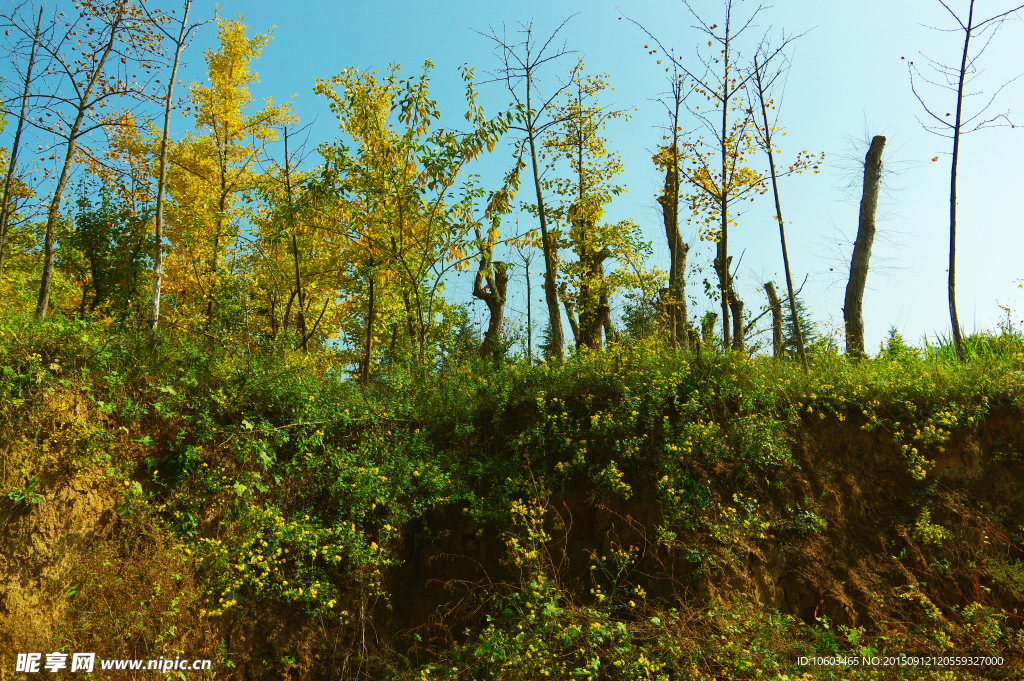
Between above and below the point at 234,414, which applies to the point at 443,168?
above

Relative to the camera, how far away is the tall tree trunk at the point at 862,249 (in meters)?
12.7

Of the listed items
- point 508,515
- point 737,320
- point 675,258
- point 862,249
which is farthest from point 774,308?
point 508,515

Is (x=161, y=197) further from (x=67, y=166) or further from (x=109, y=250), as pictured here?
(x=109, y=250)

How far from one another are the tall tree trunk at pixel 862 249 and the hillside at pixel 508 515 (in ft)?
14.9

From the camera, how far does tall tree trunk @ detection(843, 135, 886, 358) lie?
12680 mm

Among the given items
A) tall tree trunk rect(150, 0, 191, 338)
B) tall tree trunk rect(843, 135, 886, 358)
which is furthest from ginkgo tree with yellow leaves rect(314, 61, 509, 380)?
tall tree trunk rect(843, 135, 886, 358)

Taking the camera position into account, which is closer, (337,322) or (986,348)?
(986,348)

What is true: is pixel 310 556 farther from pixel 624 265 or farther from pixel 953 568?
pixel 624 265

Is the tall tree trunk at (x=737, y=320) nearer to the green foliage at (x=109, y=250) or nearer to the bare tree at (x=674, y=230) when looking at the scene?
the bare tree at (x=674, y=230)

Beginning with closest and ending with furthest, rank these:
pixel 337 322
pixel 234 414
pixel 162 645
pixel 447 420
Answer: pixel 162 645 → pixel 234 414 → pixel 447 420 → pixel 337 322

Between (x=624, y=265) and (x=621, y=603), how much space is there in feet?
29.3

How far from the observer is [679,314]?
13500 millimetres

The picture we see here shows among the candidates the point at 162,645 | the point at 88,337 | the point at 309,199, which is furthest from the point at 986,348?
the point at 88,337

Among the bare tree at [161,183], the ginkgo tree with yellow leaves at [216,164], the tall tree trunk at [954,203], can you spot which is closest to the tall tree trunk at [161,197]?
the bare tree at [161,183]
